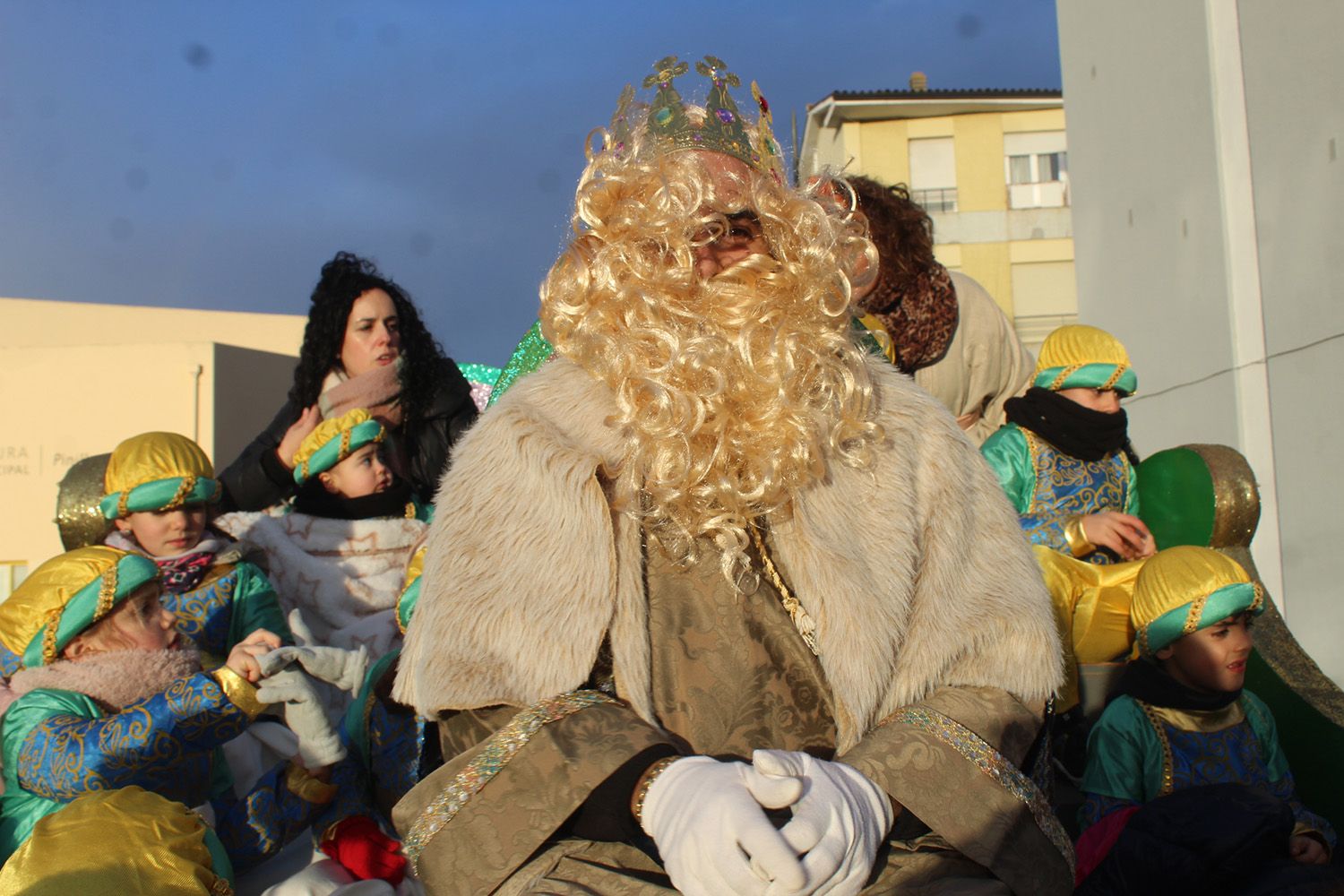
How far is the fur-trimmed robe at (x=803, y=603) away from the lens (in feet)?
6.49

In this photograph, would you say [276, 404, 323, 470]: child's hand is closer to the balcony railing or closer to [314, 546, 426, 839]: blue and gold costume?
[314, 546, 426, 839]: blue and gold costume

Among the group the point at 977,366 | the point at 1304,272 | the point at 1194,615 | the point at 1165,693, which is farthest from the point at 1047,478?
the point at 1304,272


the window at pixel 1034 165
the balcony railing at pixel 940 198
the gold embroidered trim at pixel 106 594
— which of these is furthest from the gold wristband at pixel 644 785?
the window at pixel 1034 165

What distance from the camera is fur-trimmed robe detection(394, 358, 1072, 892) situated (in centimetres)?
198

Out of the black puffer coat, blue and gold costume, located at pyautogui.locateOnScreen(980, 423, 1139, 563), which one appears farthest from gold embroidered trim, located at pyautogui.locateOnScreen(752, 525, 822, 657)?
the black puffer coat

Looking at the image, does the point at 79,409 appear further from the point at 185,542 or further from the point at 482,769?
the point at 482,769

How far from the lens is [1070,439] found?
4.08 metres

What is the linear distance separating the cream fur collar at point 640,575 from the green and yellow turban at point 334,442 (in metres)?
2.12

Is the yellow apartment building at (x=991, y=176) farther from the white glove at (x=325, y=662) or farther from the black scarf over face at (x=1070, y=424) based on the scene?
the white glove at (x=325, y=662)

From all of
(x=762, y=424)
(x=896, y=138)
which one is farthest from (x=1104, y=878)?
(x=896, y=138)


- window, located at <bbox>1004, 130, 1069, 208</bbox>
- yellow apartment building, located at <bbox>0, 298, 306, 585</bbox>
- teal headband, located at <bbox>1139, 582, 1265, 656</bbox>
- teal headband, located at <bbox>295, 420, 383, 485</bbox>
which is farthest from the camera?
window, located at <bbox>1004, 130, 1069, 208</bbox>

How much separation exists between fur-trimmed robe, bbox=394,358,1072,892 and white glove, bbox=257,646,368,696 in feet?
2.50

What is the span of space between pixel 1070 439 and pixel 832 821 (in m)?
2.64

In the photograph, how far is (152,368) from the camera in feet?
44.2
